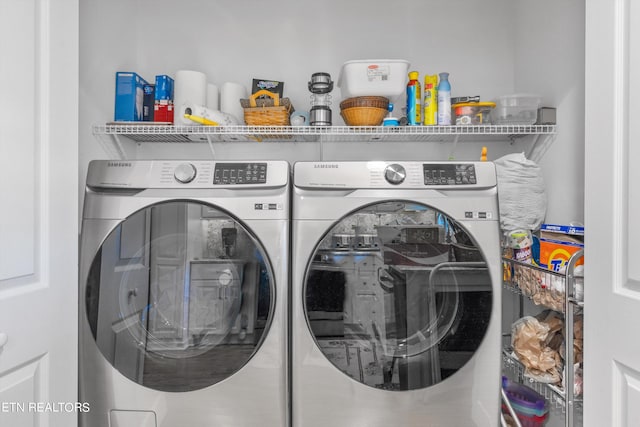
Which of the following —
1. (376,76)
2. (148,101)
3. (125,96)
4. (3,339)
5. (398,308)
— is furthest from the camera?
(148,101)

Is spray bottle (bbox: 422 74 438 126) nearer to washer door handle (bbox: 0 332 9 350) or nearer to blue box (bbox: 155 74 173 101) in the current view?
blue box (bbox: 155 74 173 101)

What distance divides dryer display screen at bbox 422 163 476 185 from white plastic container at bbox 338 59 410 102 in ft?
1.48

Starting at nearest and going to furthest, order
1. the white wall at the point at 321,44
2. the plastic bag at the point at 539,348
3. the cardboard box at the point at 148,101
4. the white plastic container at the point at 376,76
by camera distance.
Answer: the plastic bag at the point at 539,348, the white plastic container at the point at 376,76, the cardboard box at the point at 148,101, the white wall at the point at 321,44

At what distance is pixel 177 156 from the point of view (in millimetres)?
1877

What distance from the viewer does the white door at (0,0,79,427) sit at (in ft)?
2.88

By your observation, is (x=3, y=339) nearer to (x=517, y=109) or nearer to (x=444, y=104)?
(x=444, y=104)

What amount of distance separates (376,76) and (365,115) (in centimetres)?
17

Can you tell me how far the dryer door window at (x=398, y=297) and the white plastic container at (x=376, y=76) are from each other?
59 centimetres

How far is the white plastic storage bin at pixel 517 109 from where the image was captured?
1.50 meters

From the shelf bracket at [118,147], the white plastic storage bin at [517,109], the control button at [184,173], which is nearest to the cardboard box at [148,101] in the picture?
the shelf bracket at [118,147]

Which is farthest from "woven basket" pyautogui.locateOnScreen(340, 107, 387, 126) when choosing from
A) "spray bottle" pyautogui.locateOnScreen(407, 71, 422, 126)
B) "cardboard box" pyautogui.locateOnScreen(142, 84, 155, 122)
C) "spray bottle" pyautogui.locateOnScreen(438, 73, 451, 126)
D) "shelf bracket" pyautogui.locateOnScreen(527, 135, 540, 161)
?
"cardboard box" pyautogui.locateOnScreen(142, 84, 155, 122)

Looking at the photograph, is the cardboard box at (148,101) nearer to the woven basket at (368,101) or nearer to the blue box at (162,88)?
the blue box at (162,88)

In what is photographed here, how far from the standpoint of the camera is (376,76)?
1498mm

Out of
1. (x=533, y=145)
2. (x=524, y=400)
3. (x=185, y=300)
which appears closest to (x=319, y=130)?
(x=185, y=300)
